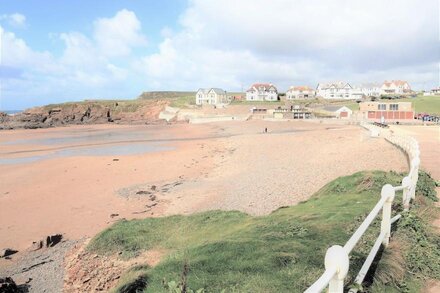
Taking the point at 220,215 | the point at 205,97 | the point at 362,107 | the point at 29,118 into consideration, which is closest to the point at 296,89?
the point at 205,97

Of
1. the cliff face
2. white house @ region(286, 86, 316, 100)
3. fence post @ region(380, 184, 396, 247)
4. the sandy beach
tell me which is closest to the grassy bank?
fence post @ region(380, 184, 396, 247)

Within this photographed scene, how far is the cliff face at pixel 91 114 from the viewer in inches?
3529

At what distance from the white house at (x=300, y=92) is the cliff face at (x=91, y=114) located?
48.7m

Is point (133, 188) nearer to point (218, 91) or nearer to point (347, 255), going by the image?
point (347, 255)

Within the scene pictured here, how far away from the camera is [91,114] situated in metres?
100

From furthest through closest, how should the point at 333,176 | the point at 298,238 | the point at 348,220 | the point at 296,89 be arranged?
the point at 296,89 < the point at 333,176 < the point at 348,220 < the point at 298,238

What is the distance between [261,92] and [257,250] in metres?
120

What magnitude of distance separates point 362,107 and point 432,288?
73.3 m

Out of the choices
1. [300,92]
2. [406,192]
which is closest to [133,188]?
[406,192]

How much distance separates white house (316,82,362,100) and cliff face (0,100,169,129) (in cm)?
5753

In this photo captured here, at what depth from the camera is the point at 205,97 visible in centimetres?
11888

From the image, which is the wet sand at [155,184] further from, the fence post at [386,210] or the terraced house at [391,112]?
the terraced house at [391,112]

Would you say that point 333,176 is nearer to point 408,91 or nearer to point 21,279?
point 21,279

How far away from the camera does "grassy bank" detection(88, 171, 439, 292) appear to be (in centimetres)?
496
